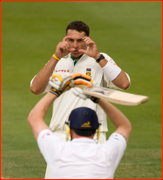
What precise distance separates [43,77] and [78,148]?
123 centimetres

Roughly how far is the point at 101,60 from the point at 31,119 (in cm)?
119

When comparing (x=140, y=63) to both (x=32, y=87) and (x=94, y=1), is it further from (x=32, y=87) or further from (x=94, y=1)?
(x=32, y=87)

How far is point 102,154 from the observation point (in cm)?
256

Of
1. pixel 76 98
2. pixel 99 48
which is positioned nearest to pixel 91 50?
pixel 76 98

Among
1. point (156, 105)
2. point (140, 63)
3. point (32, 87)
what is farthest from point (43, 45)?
point (32, 87)

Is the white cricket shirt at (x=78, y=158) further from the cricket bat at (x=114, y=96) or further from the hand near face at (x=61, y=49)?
the hand near face at (x=61, y=49)

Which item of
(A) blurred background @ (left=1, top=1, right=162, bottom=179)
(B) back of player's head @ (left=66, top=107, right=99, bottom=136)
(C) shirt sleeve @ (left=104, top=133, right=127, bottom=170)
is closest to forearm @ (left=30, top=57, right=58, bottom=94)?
(B) back of player's head @ (left=66, top=107, right=99, bottom=136)

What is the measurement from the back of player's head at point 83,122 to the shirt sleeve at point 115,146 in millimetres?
163

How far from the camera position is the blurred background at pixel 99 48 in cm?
801

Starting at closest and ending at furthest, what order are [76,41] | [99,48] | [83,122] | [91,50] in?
[83,122] < [91,50] < [76,41] < [99,48]

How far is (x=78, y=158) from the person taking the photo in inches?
98.9

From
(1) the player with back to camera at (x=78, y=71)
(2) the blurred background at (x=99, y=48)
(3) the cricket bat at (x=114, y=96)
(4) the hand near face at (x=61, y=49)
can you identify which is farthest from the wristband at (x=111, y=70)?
(2) the blurred background at (x=99, y=48)

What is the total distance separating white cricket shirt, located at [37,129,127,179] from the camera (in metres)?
2.50

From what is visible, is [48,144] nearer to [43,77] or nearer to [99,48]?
[43,77]
